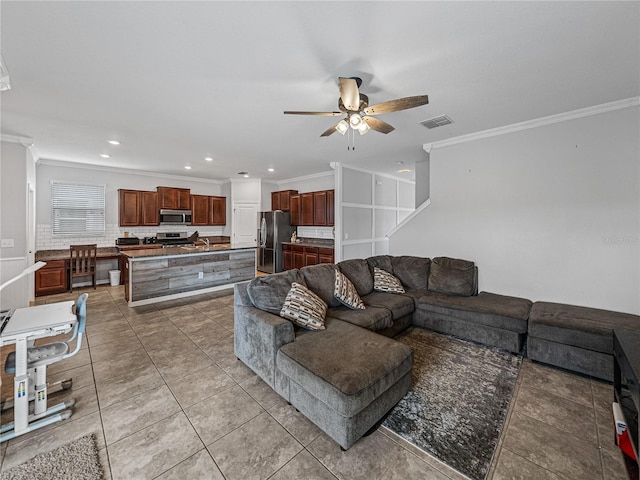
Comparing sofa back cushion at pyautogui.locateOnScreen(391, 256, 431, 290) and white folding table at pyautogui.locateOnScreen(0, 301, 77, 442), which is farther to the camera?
sofa back cushion at pyautogui.locateOnScreen(391, 256, 431, 290)

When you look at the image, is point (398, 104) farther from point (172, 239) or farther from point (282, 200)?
point (172, 239)

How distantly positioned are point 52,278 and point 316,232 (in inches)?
222

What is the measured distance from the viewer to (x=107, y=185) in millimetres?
6195

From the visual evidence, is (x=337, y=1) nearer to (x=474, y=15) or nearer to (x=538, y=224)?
(x=474, y=15)

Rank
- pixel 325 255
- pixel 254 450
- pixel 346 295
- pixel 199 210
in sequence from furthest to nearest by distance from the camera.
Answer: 1. pixel 199 210
2. pixel 325 255
3. pixel 346 295
4. pixel 254 450

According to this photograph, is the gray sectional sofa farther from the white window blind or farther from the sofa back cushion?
the white window blind

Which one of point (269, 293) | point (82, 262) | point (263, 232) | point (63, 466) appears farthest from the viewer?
point (263, 232)

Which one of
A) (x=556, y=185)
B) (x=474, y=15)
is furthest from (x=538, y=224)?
(x=474, y=15)

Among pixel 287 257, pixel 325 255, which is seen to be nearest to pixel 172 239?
pixel 287 257

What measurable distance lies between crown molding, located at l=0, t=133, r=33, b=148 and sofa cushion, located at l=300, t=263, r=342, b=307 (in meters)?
4.67

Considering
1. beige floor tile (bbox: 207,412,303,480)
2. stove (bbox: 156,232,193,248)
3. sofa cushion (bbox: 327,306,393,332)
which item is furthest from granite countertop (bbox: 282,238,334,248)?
beige floor tile (bbox: 207,412,303,480)

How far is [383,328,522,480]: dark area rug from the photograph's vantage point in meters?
1.68

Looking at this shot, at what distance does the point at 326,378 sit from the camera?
1.69 metres

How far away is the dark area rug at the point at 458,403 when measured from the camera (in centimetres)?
168
